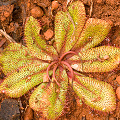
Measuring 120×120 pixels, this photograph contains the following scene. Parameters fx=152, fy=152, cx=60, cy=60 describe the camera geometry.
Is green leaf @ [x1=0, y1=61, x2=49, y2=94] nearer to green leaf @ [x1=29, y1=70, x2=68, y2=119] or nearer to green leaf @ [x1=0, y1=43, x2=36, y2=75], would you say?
green leaf @ [x1=0, y1=43, x2=36, y2=75]

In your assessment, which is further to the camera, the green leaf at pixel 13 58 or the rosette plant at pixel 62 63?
the green leaf at pixel 13 58

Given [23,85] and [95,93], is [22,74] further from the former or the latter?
[95,93]

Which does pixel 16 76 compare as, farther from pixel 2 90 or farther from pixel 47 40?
pixel 47 40

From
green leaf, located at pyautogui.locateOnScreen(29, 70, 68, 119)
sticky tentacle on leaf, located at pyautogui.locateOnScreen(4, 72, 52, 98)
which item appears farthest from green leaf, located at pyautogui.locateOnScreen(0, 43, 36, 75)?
green leaf, located at pyautogui.locateOnScreen(29, 70, 68, 119)

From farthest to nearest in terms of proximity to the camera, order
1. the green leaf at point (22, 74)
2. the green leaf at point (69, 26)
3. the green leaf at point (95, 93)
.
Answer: the green leaf at point (22, 74) < the green leaf at point (69, 26) < the green leaf at point (95, 93)

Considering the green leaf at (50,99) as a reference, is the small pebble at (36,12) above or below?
above

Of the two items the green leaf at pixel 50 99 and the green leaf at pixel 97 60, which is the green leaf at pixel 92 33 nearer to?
the green leaf at pixel 97 60

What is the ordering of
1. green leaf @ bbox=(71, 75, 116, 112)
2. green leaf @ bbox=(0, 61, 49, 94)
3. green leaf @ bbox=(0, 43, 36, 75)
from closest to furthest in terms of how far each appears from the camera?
green leaf @ bbox=(71, 75, 116, 112) < green leaf @ bbox=(0, 61, 49, 94) < green leaf @ bbox=(0, 43, 36, 75)

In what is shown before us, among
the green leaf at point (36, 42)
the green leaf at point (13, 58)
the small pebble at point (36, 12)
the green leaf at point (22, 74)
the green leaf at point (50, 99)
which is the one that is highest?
the small pebble at point (36, 12)

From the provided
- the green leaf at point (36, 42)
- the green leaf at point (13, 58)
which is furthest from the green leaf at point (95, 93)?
the green leaf at point (13, 58)
